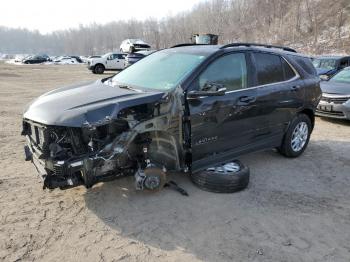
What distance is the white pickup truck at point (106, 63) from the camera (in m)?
26.9

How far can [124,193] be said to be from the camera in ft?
15.1

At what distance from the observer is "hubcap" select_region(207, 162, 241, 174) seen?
4805 millimetres

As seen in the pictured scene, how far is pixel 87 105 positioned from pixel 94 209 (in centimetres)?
121

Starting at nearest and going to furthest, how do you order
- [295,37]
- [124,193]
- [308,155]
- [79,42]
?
[124,193]
[308,155]
[295,37]
[79,42]

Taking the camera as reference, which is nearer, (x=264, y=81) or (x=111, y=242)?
(x=111, y=242)

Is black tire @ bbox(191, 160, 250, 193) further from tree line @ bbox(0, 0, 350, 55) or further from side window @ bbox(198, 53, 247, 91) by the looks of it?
tree line @ bbox(0, 0, 350, 55)

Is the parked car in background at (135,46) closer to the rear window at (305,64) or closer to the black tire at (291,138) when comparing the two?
the rear window at (305,64)

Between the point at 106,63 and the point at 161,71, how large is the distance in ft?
76.7

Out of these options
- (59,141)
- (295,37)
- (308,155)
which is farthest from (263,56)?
(295,37)

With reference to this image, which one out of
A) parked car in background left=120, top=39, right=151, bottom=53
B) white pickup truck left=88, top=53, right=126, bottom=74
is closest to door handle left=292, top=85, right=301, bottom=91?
parked car in background left=120, top=39, right=151, bottom=53

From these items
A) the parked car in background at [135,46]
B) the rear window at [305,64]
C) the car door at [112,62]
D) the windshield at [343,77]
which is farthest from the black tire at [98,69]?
the rear window at [305,64]

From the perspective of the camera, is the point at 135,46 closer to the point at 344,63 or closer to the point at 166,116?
the point at 344,63

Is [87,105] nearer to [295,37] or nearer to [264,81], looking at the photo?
[264,81]

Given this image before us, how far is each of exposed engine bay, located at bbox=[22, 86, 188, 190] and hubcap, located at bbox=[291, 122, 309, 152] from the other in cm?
243
